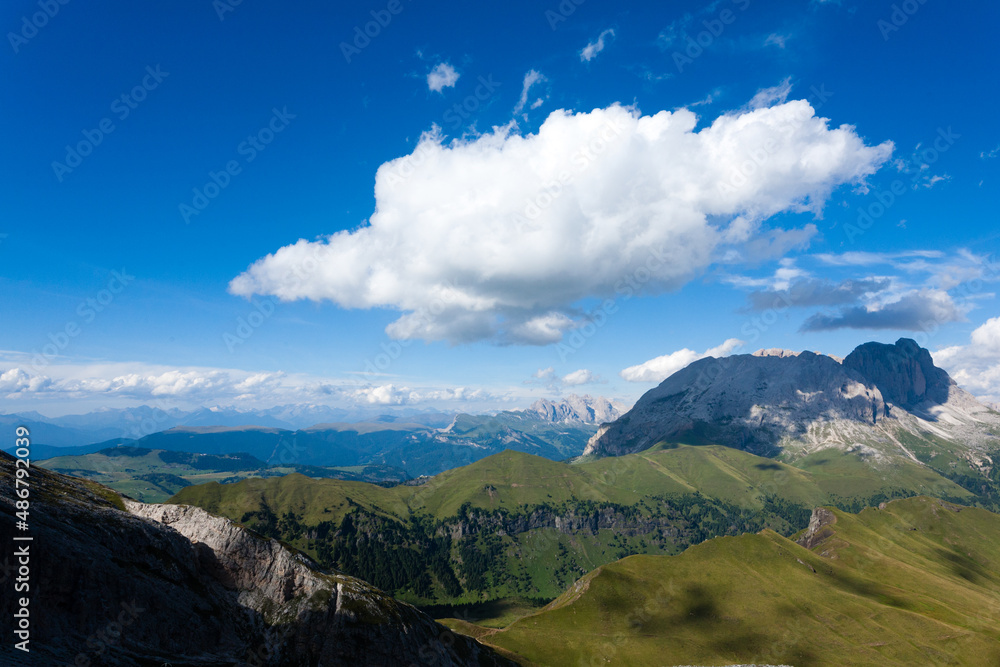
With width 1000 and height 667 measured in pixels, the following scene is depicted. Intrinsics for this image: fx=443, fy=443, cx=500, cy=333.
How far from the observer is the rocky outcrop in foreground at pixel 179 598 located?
150ft

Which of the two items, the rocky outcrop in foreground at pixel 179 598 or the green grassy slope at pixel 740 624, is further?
the green grassy slope at pixel 740 624

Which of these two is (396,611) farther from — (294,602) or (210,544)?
(210,544)

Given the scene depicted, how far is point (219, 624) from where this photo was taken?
6022 centimetres

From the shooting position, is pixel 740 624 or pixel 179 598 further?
pixel 740 624

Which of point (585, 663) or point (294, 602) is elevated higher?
point (294, 602)

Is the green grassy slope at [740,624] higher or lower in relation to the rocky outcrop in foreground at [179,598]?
lower

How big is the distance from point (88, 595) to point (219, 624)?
58.8 feet

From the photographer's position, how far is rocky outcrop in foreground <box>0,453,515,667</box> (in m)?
45.8

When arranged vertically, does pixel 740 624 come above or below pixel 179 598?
below

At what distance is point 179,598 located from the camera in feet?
186

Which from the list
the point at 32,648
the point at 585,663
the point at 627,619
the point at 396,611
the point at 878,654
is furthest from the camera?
the point at 627,619

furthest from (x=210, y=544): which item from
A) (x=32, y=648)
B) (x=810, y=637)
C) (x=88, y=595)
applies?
(x=810, y=637)

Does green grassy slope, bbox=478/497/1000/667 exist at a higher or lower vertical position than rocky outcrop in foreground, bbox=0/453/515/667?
lower

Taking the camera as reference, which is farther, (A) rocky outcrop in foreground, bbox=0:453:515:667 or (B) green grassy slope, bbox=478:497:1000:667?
(B) green grassy slope, bbox=478:497:1000:667
